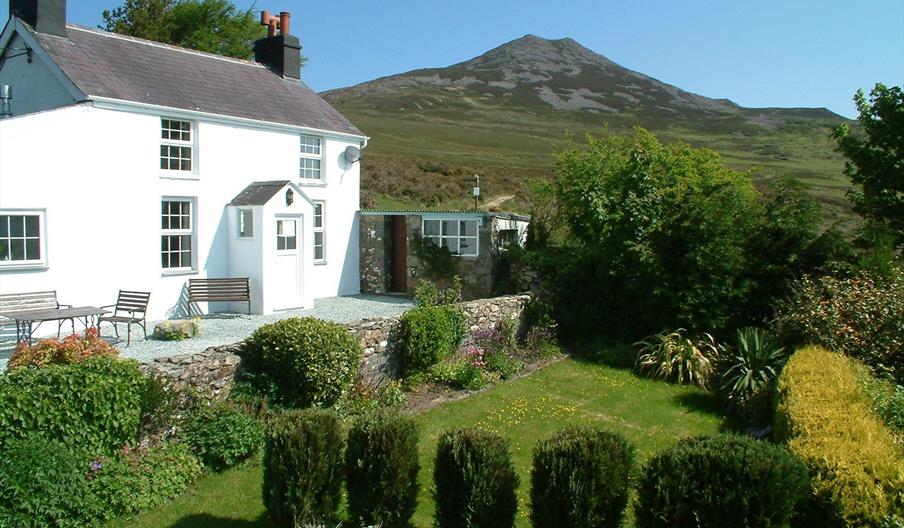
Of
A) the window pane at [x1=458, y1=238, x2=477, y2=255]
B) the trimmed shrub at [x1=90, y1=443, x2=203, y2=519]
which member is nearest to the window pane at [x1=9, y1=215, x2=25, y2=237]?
the trimmed shrub at [x1=90, y1=443, x2=203, y2=519]

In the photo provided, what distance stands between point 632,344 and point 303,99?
12376 mm

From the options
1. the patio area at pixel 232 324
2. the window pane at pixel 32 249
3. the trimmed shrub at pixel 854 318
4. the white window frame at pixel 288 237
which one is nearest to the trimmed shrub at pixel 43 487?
the patio area at pixel 232 324

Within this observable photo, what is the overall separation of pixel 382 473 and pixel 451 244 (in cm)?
1339

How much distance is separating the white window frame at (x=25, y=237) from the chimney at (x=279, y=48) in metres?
9.92

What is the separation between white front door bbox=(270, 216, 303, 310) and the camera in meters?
17.8

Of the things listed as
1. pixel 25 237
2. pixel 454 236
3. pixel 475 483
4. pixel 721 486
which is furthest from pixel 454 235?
pixel 721 486

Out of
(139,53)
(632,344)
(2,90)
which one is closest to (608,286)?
(632,344)

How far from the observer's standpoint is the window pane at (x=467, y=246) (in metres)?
19.7

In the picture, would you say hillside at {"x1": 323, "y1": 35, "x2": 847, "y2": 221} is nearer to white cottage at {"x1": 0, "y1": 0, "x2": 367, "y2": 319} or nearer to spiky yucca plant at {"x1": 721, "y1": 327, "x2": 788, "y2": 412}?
spiky yucca plant at {"x1": 721, "y1": 327, "x2": 788, "y2": 412}

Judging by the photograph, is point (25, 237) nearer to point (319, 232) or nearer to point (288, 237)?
point (288, 237)

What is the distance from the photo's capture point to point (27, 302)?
1334 cm

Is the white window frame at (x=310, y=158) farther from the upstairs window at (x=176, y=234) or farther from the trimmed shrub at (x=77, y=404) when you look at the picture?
the trimmed shrub at (x=77, y=404)

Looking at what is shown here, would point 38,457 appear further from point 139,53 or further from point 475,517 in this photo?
point 139,53

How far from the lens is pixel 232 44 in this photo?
121 ft
